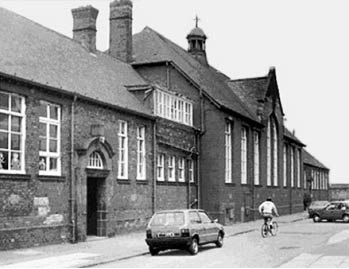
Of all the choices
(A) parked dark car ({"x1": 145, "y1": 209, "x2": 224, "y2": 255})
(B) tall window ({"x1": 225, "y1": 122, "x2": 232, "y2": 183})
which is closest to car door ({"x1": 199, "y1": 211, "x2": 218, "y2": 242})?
(A) parked dark car ({"x1": 145, "y1": 209, "x2": 224, "y2": 255})

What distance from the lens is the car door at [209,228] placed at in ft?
70.1

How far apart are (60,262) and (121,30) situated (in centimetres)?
2206

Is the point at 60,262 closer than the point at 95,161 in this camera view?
Yes

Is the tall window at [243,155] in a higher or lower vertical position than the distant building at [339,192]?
higher

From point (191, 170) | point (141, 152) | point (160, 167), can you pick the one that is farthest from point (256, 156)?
point (141, 152)

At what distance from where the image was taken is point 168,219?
67.3 ft

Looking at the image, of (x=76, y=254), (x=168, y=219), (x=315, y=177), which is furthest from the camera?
(x=315, y=177)

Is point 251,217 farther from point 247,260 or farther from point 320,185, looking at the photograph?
point 320,185

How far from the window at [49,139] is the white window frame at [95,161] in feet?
6.75

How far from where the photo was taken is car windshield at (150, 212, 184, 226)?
2025 cm

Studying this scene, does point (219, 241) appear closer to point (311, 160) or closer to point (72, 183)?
point (72, 183)

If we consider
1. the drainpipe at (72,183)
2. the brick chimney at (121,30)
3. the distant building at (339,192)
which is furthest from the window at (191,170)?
the distant building at (339,192)

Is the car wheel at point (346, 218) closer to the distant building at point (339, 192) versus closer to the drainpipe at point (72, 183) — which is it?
the drainpipe at point (72, 183)

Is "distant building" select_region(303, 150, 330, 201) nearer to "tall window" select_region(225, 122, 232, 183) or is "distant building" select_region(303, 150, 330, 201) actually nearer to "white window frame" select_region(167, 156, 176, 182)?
"tall window" select_region(225, 122, 232, 183)
